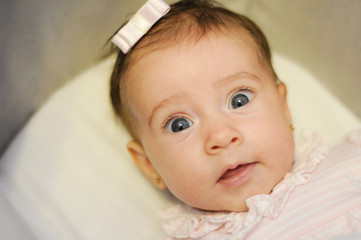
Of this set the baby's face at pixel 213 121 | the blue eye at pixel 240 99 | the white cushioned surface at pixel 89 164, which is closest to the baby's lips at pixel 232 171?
the baby's face at pixel 213 121

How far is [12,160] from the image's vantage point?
1.48 m

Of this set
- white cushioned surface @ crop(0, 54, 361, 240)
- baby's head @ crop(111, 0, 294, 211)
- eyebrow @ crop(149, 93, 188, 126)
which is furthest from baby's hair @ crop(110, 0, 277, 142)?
white cushioned surface @ crop(0, 54, 361, 240)

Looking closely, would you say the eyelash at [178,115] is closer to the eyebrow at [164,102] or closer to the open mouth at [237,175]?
the eyebrow at [164,102]

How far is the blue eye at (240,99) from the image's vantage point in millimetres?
1176

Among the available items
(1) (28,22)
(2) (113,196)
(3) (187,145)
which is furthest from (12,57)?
(3) (187,145)

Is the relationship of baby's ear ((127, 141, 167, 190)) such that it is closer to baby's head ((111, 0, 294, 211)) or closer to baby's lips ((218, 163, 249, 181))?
baby's head ((111, 0, 294, 211))

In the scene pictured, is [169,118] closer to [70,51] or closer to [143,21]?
[143,21]

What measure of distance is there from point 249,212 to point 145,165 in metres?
0.36

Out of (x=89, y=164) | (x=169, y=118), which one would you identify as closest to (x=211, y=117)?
(x=169, y=118)

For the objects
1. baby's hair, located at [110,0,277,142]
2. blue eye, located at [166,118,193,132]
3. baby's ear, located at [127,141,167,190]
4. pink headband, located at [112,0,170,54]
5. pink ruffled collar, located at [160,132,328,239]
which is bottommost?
pink ruffled collar, located at [160,132,328,239]

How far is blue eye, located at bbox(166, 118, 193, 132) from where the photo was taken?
118cm

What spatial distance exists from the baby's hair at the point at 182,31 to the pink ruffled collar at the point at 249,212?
261 mm

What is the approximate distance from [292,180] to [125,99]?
1.66 ft

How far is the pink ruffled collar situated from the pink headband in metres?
0.51
